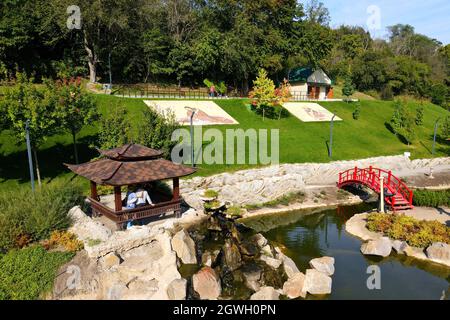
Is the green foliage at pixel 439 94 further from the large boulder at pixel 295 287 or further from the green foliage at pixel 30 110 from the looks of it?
the green foliage at pixel 30 110

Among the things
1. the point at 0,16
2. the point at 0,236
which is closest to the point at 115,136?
the point at 0,236

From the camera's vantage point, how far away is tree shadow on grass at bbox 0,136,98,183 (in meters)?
25.8

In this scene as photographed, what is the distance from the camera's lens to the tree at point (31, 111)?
2261 cm

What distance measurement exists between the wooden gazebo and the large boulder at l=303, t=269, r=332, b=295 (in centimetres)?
851

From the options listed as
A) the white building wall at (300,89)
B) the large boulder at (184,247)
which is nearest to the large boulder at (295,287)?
the large boulder at (184,247)

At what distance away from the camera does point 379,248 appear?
20047 millimetres

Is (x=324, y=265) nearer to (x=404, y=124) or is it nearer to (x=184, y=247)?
(x=184, y=247)

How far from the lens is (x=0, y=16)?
46250 mm

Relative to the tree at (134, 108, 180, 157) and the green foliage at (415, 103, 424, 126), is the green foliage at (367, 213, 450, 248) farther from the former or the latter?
the green foliage at (415, 103, 424, 126)

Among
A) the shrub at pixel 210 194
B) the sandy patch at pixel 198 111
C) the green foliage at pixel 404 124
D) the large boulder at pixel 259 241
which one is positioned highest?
the sandy patch at pixel 198 111

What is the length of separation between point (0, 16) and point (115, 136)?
109 feet

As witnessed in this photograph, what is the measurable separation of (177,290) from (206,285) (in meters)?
1.43

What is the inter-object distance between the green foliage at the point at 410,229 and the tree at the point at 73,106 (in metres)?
21.0
